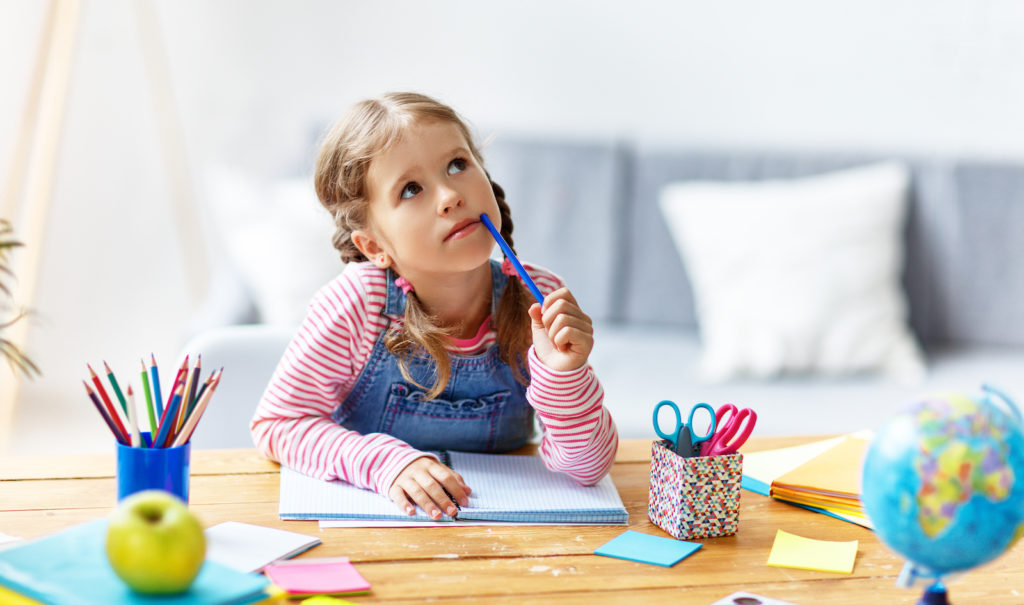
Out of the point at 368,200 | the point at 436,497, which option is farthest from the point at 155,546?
the point at 368,200

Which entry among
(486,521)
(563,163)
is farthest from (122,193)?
(486,521)

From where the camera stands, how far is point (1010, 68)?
273 centimetres

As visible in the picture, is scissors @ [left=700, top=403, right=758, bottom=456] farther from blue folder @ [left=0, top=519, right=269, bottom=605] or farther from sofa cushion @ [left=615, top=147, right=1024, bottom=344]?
sofa cushion @ [left=615, top=147, right=1024, bottom=344]

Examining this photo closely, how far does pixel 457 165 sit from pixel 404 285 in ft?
0.52

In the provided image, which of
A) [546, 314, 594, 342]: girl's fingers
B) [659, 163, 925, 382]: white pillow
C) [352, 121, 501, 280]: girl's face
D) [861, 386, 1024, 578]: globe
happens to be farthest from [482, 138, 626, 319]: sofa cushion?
[861, 386, 1024, 578]: globe

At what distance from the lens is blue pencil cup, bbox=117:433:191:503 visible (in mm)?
893

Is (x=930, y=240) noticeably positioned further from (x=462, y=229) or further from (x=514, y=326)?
(x=462, y=229)

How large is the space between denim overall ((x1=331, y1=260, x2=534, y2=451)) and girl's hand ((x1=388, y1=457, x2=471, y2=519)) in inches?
6.5

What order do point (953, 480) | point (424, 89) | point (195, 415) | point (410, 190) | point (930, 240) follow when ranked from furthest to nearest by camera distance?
1. point (424, 89)
2. point (930, 240)
3. point (410, 190)
4. point (195, 415)
5. point (953, 480)

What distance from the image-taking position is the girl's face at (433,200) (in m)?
1.09

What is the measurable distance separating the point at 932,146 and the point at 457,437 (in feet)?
7.04

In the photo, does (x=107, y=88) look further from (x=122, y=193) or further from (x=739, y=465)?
(x=739, y=465)

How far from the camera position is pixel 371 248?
1211mm

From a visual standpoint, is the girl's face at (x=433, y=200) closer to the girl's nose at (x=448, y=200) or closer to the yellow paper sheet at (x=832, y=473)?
the girl's nose at (x=448, y=200)
